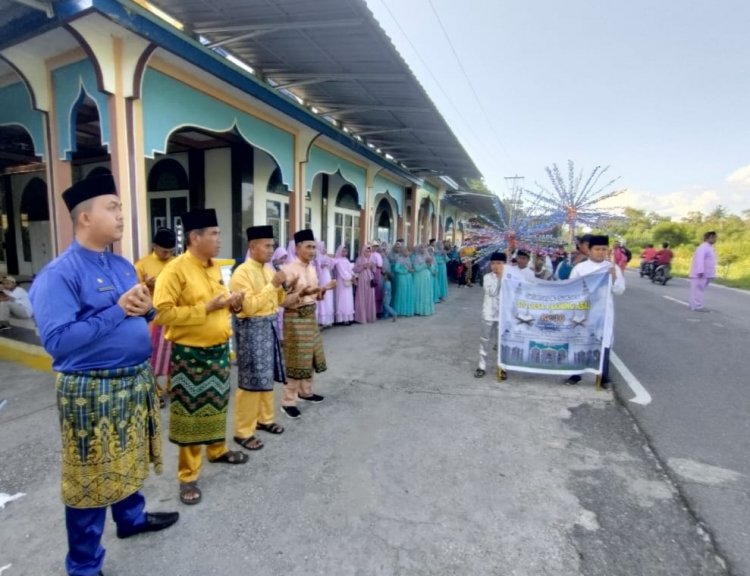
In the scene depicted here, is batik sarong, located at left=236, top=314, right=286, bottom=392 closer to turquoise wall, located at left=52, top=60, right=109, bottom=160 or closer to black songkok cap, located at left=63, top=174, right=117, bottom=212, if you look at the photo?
black songkok cap, located at left=63, top=174, right=117, bottom=212

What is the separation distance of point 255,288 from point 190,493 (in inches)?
53.7

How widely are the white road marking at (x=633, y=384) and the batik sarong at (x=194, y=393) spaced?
4.03 m

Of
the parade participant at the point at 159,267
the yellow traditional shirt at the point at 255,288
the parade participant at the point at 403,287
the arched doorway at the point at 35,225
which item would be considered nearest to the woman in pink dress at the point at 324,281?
the parade participant at the point at 403,287

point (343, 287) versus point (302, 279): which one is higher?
point (302, 279)

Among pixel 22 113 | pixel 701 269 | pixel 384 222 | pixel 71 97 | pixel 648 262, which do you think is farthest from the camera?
pixel 648 262

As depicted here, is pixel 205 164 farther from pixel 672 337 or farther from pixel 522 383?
pixel 672 337

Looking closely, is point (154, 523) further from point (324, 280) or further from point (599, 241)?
point (324, 280)

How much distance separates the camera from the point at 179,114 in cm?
484

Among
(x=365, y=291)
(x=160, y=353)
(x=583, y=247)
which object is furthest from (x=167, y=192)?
(x=583, y=247)

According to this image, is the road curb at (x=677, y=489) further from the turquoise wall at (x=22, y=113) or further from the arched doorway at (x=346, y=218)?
the arched doorway at (x=346, y=218)

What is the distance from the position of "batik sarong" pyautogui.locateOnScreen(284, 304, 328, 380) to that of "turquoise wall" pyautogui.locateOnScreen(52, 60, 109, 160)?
8.74 ft

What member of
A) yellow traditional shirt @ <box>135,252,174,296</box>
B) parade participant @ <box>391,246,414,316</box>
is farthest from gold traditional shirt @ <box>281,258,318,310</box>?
parade participant @ <box>391,246,414,316</box>

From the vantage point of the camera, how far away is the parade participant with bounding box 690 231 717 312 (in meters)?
9.73

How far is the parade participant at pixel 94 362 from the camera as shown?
1691 millimetres
